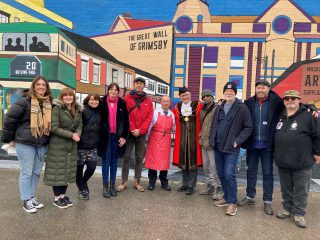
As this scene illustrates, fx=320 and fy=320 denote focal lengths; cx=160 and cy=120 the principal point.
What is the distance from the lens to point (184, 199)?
16.3 ft

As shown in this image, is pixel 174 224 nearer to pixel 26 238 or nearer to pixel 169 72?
pixel 26 238

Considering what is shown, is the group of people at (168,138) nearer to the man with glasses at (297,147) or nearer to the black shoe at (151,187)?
the man with glasses at (297,147)

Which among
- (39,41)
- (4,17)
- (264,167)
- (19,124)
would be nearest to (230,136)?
(264,167)

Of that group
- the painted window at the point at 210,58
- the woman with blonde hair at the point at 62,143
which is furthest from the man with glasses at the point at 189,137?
the painted window at the point at 210,58

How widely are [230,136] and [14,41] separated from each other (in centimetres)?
604

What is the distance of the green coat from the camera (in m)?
4.16

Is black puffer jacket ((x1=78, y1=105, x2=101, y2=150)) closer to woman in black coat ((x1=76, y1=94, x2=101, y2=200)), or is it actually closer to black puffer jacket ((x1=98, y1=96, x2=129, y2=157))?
woman in black coat ((x1=76, y1=94, x2=101, y2=200))

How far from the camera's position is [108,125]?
15.6ft

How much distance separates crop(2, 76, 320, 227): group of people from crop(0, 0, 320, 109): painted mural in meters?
2.54

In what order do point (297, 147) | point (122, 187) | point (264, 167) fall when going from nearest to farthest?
point (297, 147) < point (264, 167) < point (122, 187)

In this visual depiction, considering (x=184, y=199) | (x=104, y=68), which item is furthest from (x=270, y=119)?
(x=104, y=68)

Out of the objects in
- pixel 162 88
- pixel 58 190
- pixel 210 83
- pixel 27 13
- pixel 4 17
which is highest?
pixel 27 13

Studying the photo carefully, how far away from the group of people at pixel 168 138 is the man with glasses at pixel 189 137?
0.02 metres

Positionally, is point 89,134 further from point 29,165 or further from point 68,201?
point 68,201
